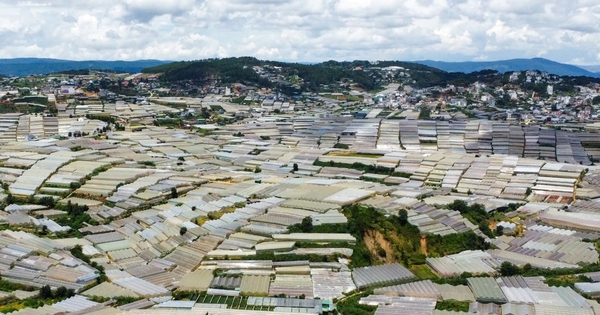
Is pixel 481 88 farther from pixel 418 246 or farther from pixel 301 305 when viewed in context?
pixel 301 305

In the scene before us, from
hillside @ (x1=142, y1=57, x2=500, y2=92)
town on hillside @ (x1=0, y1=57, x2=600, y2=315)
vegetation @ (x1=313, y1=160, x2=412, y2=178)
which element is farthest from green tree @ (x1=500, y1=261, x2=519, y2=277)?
hillside @ (x1=142, y1=57, x2=500, y2=92)

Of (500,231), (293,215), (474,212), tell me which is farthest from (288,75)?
(500,231)

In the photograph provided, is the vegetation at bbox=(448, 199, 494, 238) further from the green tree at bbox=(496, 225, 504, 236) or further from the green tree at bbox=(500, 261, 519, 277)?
the green tree at bbox=(500, 261, 519, 277)

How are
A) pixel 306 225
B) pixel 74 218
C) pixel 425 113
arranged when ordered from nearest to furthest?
pixel 306 225, pixel 74 218, pixel 425 113

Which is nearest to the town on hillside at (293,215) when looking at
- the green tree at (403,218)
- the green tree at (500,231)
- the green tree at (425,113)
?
the green tree at (500,231)

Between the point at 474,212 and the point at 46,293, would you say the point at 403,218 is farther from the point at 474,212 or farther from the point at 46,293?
the point at 46,293

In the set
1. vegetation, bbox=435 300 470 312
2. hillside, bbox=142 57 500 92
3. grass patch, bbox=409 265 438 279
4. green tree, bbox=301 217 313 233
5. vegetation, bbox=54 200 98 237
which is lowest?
grass patch, bbox=409 265 438 279

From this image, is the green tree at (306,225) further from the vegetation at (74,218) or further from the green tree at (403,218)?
the vegetation at (74,218)

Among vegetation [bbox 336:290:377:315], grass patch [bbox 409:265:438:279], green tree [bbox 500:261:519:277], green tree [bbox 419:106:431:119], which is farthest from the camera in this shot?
green tree [bbox 419:106:431:119]

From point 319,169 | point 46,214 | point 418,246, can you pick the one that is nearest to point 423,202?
point 418,246

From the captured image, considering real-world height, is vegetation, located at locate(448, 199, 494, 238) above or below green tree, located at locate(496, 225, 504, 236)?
above

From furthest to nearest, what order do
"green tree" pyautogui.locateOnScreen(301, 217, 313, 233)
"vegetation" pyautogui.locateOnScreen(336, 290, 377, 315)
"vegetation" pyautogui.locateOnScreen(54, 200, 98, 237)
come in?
"vegetation" pyautogui.locateOnScreen(54, 200, 98, 237), "green tree" pyautogui.locateOnScreen(301, 217, 313, 233), "vegetation" pyautogui.locateOnScreen(336, 290, 377, 315)
